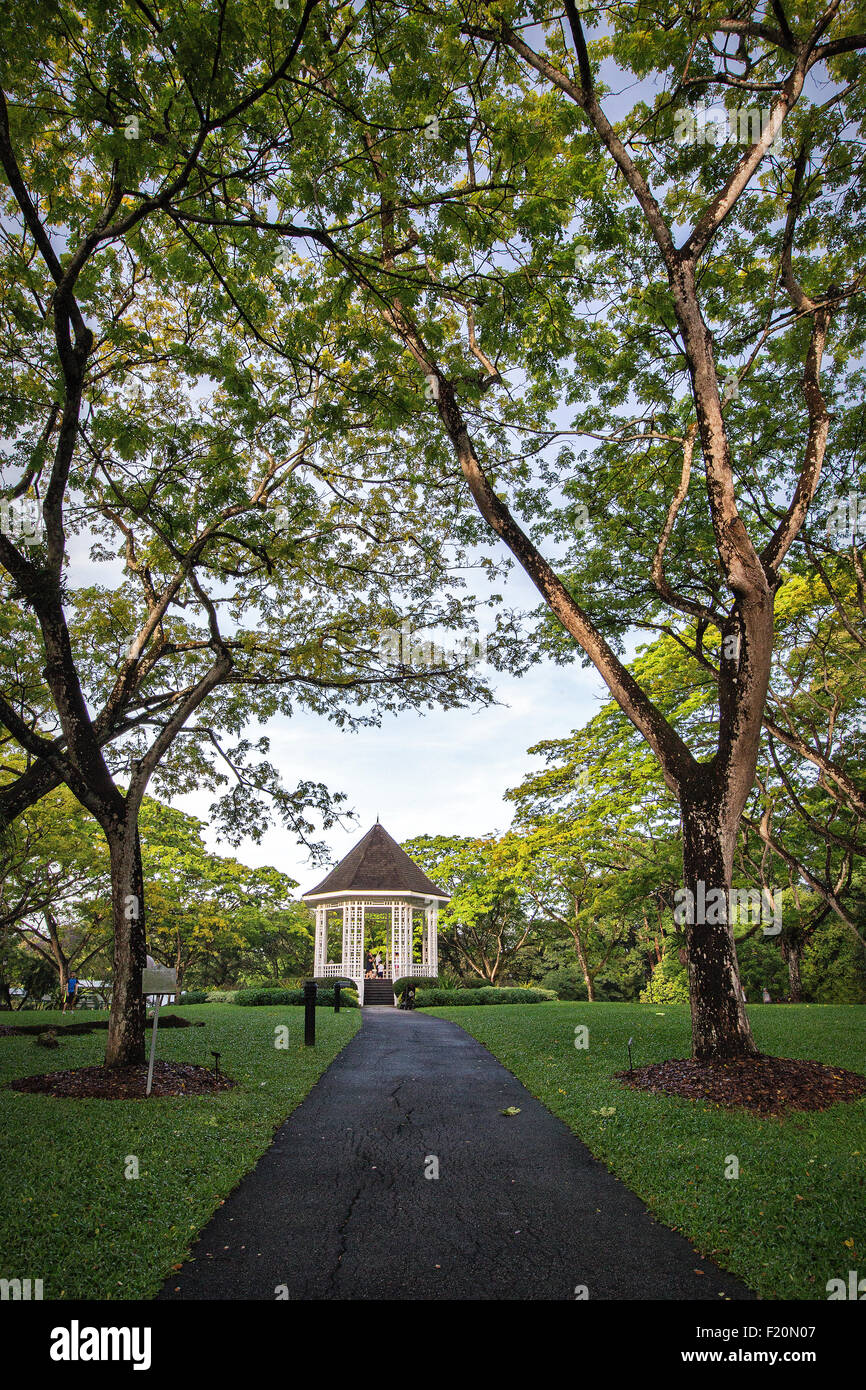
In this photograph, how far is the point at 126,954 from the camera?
8.51 m

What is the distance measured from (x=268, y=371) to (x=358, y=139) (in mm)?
3594

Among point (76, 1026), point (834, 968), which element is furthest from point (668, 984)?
point (76, 1026)

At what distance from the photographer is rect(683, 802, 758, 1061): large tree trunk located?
24.1 feet

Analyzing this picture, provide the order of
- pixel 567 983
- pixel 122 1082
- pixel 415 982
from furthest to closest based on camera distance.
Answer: pixel 567 983
pixel 415 982
pixel 122 1082

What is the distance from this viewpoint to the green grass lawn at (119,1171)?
3.42 metres

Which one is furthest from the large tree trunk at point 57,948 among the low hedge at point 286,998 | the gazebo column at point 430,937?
the gazebo column at point 430,937

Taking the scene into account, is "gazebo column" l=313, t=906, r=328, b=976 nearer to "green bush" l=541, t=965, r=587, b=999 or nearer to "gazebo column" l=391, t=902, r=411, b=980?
"gazebo column" l=391, t=902, r=411, b=980

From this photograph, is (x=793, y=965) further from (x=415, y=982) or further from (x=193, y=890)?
(x=193, y=890)

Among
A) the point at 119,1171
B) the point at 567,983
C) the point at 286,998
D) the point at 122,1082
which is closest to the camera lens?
the point at 119,1171

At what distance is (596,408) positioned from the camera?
1049 centimetres

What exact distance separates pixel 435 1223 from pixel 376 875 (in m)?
22.0

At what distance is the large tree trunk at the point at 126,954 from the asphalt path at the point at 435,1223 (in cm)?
288

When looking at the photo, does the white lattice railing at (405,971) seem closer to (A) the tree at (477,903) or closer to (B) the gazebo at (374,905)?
(B) the gazebo at (374,905)
